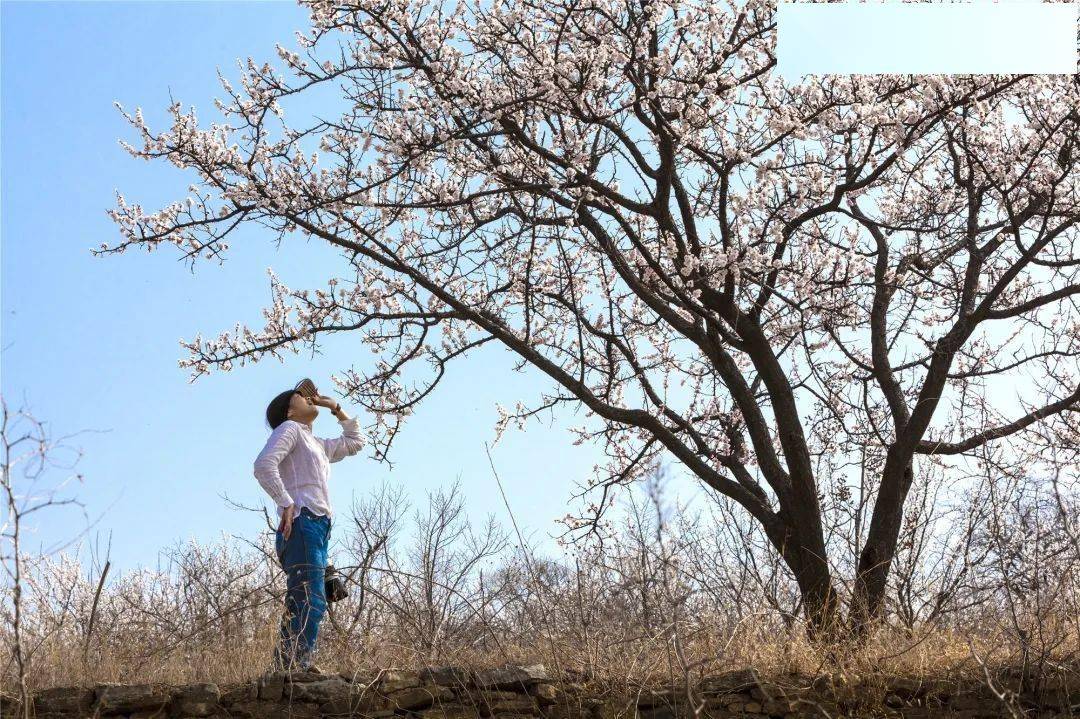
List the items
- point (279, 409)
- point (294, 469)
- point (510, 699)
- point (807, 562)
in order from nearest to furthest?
point (510, 699) → point (294, 469) → point (279, 409) → point (807, 562)

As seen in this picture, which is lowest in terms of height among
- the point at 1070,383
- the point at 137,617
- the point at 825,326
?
the point at 137,617

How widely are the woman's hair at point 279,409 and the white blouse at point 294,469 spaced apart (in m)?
0.12

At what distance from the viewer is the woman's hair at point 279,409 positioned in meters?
5.41

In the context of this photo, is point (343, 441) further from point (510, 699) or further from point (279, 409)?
point (510, 699)

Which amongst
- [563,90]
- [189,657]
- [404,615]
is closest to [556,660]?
[404,615]

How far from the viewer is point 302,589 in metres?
4.92

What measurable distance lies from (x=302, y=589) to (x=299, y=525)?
0.29 metres

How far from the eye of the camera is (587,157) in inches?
276

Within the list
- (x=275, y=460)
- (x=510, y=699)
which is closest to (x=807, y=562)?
(x=510, y=699)

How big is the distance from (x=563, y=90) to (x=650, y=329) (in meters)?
2.36

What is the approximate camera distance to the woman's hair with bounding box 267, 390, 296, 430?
5414mm

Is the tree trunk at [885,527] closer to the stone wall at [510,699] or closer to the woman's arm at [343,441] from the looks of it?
the stone wall at [510,699]

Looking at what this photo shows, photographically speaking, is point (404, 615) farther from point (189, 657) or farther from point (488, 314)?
point (488, 314)

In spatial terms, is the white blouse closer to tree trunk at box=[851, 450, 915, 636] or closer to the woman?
the woman
